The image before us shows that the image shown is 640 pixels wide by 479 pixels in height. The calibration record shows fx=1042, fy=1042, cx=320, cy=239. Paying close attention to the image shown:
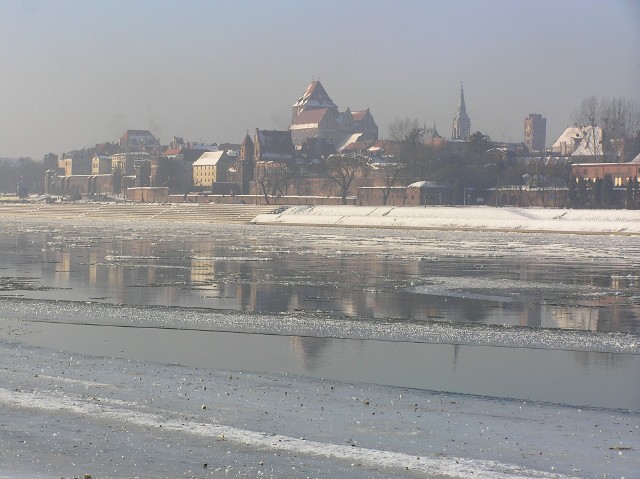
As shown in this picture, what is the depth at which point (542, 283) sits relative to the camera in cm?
2778

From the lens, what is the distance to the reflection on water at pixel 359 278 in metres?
21.1

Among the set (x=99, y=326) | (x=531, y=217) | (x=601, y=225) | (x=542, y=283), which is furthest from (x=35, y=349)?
(x=531, y=217)

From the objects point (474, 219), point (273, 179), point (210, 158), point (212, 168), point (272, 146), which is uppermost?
point (272, 146)

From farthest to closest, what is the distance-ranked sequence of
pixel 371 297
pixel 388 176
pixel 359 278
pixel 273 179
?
pixel 273 179, pixel 388 176, pixel 359 278, pixel 371 297

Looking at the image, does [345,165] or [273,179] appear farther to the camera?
[273,179]

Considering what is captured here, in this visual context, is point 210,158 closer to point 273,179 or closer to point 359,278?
point 273,179

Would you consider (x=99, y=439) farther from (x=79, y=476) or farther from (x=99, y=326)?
(x=99, y=326)

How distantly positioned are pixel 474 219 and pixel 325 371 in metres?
67.0

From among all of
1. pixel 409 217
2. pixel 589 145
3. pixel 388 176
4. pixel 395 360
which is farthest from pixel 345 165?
pixel 395 360

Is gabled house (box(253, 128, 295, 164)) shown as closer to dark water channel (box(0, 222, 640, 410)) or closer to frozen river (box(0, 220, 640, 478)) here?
dark water channel (box(0, 222, 640, 410))

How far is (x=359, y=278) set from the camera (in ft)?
94.4

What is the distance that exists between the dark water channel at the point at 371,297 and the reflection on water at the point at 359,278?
0.04 m

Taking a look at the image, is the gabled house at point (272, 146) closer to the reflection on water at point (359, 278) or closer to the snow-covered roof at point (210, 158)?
the snow-covered roof at point (210, 158)

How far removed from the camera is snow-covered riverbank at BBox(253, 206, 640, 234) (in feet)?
228
